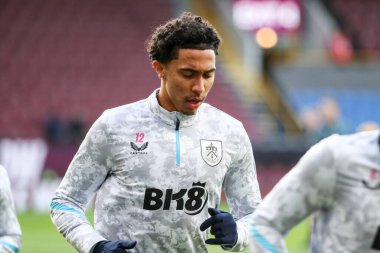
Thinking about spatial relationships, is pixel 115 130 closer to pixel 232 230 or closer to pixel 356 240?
pixel 232 230

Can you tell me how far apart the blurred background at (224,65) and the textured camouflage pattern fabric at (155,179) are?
1624cm

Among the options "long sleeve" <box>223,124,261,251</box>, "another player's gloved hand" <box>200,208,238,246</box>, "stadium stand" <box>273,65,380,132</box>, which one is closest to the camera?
"another player's gloved hand" <box>200,208,238,246</box>

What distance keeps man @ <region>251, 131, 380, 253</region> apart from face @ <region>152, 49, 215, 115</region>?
4.48 ft

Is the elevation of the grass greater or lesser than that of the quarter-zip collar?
lesser

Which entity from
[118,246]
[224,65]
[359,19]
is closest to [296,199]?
[118,246]

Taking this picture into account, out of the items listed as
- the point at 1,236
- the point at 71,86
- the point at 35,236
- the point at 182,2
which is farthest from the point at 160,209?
the point at 182,2

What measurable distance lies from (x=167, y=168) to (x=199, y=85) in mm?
440

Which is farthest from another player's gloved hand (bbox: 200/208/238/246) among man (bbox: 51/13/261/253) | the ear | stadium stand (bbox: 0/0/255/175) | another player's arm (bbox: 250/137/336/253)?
stadium stand (bbox: 0/0/255/175)

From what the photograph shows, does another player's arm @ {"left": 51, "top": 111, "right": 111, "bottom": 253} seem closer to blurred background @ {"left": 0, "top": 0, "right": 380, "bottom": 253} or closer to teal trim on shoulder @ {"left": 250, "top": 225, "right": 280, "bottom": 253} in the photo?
teal trim on shoulder @ {"left": 250, "top": 225, "right": 280, "bottom": 253}

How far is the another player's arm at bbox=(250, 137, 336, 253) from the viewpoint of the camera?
13.2 ft

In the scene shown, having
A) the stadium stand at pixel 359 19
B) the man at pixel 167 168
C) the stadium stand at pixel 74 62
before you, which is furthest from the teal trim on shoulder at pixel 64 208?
the stadium stand at pixel 359 19

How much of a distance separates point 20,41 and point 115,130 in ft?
72.4

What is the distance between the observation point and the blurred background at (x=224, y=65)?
24625 millimetres

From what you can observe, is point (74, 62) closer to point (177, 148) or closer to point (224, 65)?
point (224, 65)
